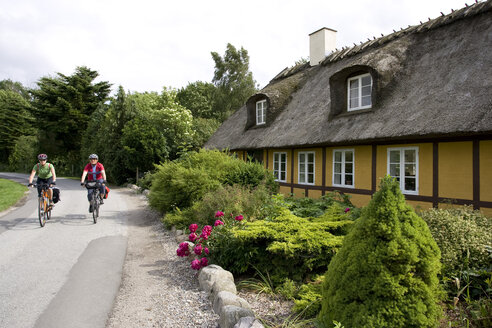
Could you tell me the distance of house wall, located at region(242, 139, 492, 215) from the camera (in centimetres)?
752

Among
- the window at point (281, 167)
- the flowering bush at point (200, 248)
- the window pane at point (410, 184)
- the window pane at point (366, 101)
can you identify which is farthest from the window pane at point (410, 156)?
the flowering bush at point (200, 248)

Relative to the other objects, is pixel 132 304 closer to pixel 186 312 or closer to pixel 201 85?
pixel 186 312

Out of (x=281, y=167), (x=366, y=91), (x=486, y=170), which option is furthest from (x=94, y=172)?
(x=486, y=170)

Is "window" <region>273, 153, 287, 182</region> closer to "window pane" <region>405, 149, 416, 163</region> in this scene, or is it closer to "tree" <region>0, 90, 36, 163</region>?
"window pane" <region>405, 149, 416, 163</region>

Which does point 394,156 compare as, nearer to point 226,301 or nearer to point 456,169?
point 456,169

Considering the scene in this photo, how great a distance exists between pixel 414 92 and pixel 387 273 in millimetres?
7986

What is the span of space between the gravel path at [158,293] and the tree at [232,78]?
101 ft

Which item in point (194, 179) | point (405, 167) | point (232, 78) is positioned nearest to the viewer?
point (405, 167)

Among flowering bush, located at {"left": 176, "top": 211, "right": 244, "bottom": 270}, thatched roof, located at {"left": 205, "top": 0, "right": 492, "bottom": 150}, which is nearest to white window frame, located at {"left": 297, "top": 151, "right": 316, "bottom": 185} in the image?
thatched roof, located at {"left": 205, "top": 0, "right": 492, "bottom": 150}

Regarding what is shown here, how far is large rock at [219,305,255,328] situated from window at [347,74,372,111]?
8.79 meters

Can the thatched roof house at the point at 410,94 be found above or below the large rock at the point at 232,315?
above

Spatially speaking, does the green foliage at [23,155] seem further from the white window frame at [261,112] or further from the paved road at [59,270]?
the paved road at [59,270]

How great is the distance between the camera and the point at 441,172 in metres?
8.29

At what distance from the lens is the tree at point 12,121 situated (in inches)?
1892
